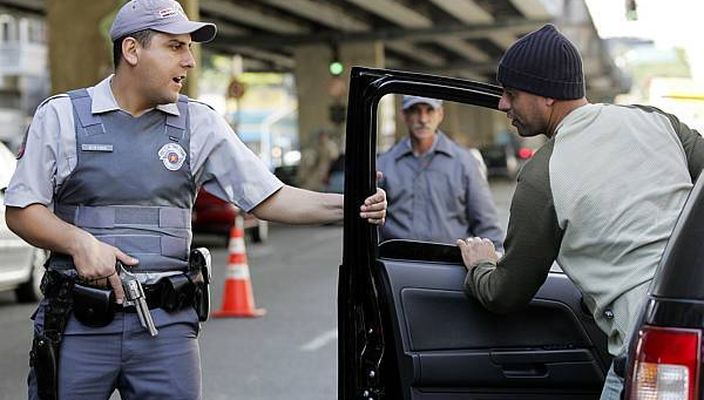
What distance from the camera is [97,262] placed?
4.05 meters

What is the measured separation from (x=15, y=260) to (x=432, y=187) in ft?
22.6

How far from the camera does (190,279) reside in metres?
4.26

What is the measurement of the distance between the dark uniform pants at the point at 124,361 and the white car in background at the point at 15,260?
8.70 m

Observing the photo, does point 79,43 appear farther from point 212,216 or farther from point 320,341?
point 320,341

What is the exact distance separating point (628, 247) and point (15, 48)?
198 feet

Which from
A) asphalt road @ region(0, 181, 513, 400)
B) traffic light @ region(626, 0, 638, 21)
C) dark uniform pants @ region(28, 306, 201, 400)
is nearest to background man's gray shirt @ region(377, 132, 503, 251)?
asphalt road @ region(0, 181, 513, 400)

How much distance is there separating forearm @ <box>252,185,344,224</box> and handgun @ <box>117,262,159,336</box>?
51cm

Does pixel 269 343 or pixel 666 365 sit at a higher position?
pixel 666 365

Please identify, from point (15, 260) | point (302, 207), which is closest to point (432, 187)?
point (302, 207)

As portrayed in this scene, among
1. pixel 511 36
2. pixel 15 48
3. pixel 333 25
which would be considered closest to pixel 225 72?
pixel 15 48

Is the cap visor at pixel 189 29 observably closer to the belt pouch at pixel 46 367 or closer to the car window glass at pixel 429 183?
the belt pouch at pixel 46 367

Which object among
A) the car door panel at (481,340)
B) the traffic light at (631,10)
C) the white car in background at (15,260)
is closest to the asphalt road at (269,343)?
the white car in background at (15,260)

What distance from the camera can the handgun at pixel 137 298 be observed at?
13.4 ft

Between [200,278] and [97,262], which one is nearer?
[97,262]
